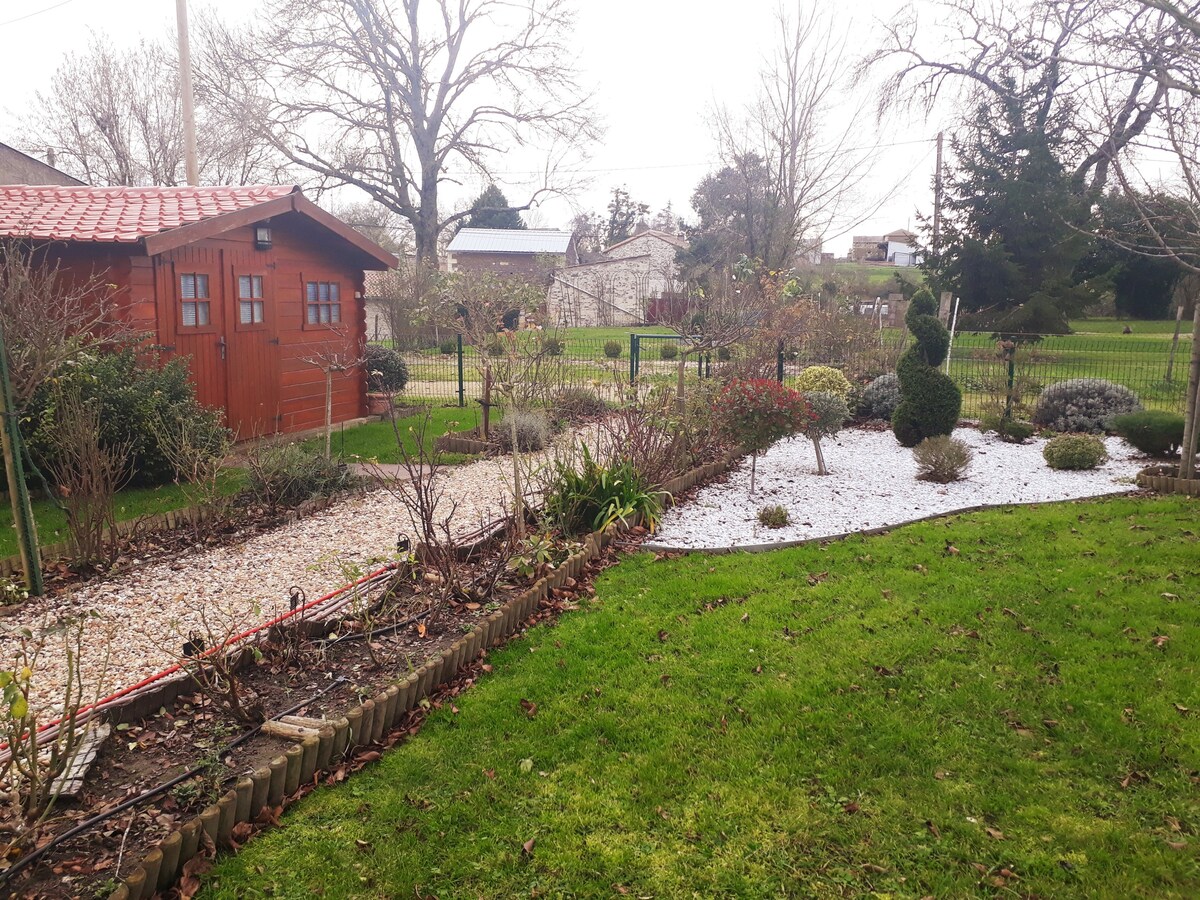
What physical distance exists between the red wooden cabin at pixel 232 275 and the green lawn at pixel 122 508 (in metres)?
1.65

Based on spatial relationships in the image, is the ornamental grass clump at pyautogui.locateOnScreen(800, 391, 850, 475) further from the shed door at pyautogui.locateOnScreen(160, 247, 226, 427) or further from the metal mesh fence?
the shed door at pyautogui.locateOnScreen(160, 247, 226, 427)

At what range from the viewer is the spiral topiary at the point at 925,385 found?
9.81 m

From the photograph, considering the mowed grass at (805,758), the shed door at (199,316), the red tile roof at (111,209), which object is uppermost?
the red tile roof at (111,209)

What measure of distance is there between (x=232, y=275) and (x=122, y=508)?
379 centimetres

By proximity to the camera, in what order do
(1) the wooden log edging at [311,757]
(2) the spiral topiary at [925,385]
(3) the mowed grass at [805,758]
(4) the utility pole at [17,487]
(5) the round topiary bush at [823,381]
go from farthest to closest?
(5) the round topiary bush at [823,381]
(2) the spiral topiary at [925,385]
(4) the utility pole at [17,487]
(3) the mowed grass at [805,758]
(1) the wooden log edging at [311,757]

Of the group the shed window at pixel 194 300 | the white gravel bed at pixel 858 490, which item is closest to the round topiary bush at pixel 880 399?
the white gravel bed at pixel 858 490

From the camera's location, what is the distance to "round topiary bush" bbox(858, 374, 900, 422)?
39.4ft

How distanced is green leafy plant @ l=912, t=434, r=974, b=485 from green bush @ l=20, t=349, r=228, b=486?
6838 mm

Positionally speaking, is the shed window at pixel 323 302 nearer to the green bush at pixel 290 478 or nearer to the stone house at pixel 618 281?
the green bush at pixel 290 478

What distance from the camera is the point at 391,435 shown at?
11469 mm

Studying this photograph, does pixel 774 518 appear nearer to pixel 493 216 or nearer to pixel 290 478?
pixel 290 478

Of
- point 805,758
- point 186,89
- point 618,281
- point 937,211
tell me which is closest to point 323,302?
point 186,89

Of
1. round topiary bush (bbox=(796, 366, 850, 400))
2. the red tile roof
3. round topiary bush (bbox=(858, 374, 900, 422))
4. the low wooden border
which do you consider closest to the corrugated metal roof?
round topiary bush (bbox=(858, 374, 900, 422))

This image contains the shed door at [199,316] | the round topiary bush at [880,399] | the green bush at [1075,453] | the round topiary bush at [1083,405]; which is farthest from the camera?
the round topiary bush at [880,399]
